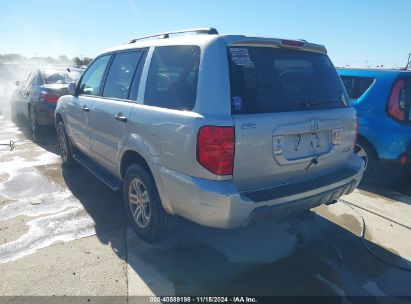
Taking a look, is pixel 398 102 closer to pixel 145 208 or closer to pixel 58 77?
pixel 145 208

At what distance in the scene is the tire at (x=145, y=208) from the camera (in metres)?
3.13

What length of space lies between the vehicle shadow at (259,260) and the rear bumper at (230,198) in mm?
552

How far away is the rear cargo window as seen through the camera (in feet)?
16.9

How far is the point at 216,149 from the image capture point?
2.47 metres

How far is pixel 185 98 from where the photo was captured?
2734 millimetres

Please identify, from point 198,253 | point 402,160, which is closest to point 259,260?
point 198,253

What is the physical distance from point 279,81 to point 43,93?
630cm

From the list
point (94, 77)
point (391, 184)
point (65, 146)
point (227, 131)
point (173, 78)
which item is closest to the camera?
point (227, 131)

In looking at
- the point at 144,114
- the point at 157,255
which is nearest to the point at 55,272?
the point at 157,255

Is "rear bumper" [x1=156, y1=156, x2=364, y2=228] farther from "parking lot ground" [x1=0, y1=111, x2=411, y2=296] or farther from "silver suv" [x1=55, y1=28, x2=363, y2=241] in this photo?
"parking lot ground" [x1=0, y1=111, x2=411, y2=296]

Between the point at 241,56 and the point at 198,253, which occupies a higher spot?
the point at 241,56

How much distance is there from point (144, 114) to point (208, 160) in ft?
2.98

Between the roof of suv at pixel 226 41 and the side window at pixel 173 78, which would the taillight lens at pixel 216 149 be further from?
the roof of suv at pixel 226 41

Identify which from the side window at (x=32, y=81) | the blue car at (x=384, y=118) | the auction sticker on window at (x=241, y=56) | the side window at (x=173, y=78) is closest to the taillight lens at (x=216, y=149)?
the side window at (x=173, y=78)
